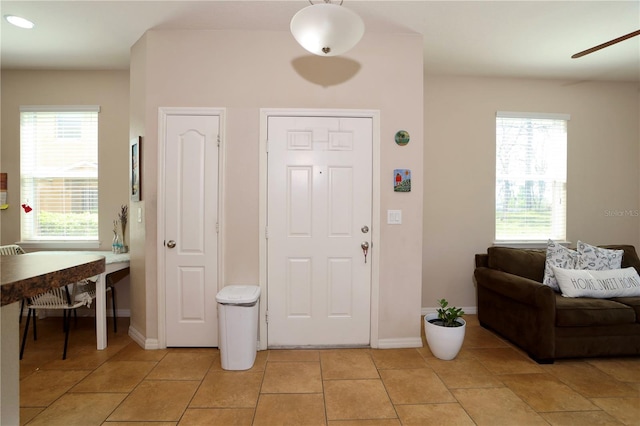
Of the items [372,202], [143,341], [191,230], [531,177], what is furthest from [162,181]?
[531,177]

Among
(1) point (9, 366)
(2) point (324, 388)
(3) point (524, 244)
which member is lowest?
(2) point (324, 388)

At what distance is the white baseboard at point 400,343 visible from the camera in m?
2.99

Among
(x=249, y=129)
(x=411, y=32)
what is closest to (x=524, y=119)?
(x=411, y=32)

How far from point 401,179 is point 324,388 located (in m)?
1.85

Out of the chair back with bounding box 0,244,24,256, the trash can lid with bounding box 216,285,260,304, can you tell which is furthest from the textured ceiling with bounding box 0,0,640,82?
the trash can lid with bounding box 216,285,260,304

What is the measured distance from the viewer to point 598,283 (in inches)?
114

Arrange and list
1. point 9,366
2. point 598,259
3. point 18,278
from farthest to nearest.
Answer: point 598,259 → point 9,366 → point 18,278

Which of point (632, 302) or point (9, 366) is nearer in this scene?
point (9, 366)

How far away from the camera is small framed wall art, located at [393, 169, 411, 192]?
2.98 m

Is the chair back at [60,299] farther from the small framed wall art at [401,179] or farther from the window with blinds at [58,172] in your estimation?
the small framed wall art at [401,179]

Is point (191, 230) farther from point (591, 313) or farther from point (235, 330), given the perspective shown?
point (591, 313)

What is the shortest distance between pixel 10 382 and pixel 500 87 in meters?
4.81

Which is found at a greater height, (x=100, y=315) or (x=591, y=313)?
(x=591, y=313)

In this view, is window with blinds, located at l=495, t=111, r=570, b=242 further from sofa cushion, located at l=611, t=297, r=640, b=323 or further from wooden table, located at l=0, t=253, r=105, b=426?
wooden table, located at l=0, t=253, r=105, b=426
